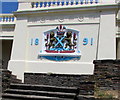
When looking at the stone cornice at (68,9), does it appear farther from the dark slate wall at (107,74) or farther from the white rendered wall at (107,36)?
the dark slate wall at (107,74)

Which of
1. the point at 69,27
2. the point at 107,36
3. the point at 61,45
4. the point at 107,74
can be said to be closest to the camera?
the point at 107,74

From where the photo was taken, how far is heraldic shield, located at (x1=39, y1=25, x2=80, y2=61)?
9.86 meters

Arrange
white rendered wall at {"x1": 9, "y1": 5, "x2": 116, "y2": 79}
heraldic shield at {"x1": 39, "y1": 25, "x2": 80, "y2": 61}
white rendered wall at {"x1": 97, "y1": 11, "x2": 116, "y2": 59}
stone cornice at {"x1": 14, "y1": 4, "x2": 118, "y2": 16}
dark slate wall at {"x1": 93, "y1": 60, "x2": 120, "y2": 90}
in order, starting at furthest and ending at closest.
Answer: heraldic shield at {"x1": 39, "y1": 25, "x2": 80, "y2": 61} → stone cornice at {"x1": 14, "y1": 4, "x2": 118, "y2": 16} → white rendered wall at {"x1": 9, "y1": 5, "x2": 116, "y2": 79} → white rendered wall at {"x1": 97, "y1": 11, "x2": 116, "y2": 59} → dark slate wall at {"x1": 93, "y1": 60, "x2": 120, "y2": 90}

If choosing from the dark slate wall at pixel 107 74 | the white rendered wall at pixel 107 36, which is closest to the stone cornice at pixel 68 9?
the white rendered wall at pixel 107 36

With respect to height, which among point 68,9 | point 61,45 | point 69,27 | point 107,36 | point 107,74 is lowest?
point 107,74

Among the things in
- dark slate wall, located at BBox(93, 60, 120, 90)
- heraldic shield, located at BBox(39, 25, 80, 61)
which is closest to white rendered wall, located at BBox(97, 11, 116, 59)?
heraldic shield, located at BBox(39, 25, 80, 61)

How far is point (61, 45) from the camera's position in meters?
10.0

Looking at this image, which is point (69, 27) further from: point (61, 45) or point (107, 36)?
point (107, 36)

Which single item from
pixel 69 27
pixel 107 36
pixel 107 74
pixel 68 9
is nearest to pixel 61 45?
pixel 69 27

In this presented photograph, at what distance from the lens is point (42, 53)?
10266 millimetres

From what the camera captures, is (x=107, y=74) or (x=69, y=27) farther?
(x=69, y=27)

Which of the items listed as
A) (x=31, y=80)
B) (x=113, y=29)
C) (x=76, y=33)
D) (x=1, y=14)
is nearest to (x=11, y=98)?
(x=31, y=80)

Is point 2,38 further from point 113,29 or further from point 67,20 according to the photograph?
point 113,29

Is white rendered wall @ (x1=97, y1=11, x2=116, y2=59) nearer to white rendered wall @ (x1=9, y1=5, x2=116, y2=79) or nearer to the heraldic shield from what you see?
white rendered wall @ (x1=9, y1=5, x2=116, y2=79)
